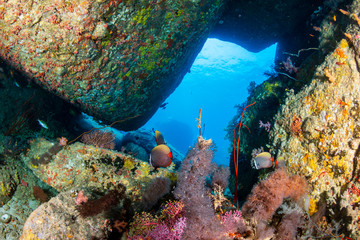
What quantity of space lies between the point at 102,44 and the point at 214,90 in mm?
64118

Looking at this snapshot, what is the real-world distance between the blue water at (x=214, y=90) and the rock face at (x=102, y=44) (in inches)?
404

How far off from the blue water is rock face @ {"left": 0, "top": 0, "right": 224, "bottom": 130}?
10.3 meters

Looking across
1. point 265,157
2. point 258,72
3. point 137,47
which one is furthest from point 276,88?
point 258,72

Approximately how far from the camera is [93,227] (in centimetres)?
285

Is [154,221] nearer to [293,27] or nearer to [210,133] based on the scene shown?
[293,27]

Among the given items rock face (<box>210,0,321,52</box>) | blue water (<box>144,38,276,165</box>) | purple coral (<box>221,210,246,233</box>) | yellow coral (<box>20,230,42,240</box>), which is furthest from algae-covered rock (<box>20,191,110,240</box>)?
blue water (<box>144,38,276,165</box>)

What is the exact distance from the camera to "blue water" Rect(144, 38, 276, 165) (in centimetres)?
3953

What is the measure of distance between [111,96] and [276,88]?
4964 millimetres

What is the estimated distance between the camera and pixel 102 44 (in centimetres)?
384

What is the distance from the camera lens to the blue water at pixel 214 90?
130 feet

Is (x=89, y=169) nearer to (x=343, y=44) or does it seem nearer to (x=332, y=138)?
(x=332, y=138)

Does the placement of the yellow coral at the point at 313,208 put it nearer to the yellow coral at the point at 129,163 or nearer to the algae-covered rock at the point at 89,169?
the algae-covered rock at the point at 89,169

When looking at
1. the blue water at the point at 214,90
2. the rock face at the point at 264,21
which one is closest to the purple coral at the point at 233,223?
the rock face at the point at 264,21

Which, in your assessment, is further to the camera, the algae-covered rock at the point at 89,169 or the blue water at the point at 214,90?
the blue water at the point at 214,90
